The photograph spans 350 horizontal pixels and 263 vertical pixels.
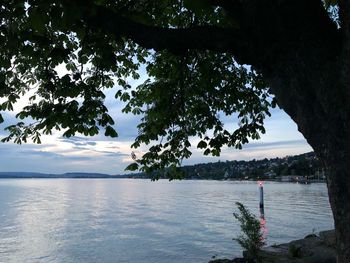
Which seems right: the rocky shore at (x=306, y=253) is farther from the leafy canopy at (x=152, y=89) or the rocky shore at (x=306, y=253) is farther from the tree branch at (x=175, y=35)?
the tree branch at (x=175, y=35)

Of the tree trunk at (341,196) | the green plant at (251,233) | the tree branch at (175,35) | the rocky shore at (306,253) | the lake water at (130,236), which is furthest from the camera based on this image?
the lake water at (130,236)

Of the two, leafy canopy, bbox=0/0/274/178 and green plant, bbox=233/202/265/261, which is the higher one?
leafy canopy, bbox=0/0/274/178

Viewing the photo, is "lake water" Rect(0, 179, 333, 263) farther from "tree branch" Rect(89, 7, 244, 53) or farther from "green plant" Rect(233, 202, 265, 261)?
"tree branch" Rect(89, 7, 244, 53)

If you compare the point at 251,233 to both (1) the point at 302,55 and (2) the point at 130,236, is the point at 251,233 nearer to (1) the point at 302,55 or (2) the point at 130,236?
(1) the point at 302,55

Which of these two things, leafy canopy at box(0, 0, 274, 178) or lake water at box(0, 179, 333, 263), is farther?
lake water at box(0, 179, 333, 263)

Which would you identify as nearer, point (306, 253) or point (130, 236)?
point (306, 253)

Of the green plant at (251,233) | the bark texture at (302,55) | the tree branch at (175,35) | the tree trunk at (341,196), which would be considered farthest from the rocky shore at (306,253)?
the tree branch at (175,35)

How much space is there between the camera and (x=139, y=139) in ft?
36.8

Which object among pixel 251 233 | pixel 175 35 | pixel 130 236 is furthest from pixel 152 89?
pixel 130 236

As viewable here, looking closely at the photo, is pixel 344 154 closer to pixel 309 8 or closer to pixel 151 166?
pixel 309 8

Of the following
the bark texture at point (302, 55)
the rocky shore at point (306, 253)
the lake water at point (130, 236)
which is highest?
the bark texture at point (302, 55)

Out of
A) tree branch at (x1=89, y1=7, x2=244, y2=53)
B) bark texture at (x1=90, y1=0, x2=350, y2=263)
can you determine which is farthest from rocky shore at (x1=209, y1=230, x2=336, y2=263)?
tree branch at (x1=89, y1=7, x2=244, y2=53)

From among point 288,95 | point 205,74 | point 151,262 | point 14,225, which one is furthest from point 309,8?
point 14,225

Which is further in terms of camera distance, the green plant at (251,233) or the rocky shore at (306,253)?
the green plant at (251,233)
